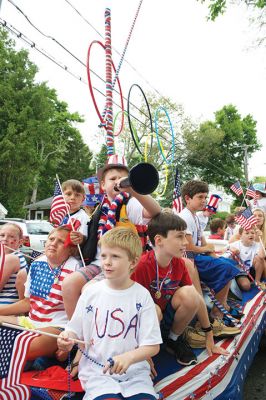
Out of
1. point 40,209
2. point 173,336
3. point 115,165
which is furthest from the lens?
point 40,209

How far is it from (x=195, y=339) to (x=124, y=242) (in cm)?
134

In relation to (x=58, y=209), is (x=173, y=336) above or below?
below

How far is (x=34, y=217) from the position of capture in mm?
44344

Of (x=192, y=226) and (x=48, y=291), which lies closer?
(x=48, y=291)

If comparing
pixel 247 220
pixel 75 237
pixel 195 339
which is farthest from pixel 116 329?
pixel 247 220

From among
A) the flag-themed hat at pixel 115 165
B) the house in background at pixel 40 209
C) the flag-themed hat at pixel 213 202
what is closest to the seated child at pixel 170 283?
the flag-themed hat at pixel 115 165

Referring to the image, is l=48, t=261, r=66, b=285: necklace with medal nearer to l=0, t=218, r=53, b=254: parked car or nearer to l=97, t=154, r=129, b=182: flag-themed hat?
l=97, t=154, r=129, b=182: flag-themed hat

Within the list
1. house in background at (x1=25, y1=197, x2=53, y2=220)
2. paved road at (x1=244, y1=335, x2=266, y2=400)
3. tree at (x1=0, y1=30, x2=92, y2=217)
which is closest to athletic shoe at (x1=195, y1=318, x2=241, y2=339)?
paved road at (x1=244, y1=335, x2=266, y2=400)

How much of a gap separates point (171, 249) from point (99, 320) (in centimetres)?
86

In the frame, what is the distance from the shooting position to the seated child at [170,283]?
8.80ft

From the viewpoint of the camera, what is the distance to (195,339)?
2.98 meters

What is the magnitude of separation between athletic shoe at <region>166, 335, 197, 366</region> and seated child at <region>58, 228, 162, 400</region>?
0.66 m

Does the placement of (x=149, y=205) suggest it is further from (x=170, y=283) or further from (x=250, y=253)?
(x=250, y=253)

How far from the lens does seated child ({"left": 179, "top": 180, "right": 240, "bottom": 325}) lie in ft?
13.0
